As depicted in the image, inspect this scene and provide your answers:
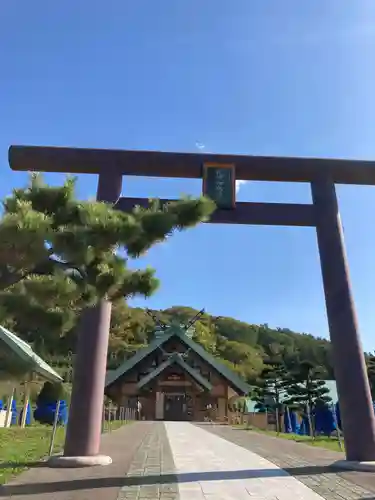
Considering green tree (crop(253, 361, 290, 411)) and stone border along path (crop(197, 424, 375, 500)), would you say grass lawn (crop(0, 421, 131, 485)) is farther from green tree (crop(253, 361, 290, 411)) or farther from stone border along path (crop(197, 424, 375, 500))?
green tree (crop(253, 361, 290, 411))

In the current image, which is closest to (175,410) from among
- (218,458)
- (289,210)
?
(218,458)

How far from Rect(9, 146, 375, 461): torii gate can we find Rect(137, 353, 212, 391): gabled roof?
878 inches

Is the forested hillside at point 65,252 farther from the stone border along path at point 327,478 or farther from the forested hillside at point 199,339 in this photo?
the stone border along path at point 327,478

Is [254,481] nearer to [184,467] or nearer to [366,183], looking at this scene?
[184,467]

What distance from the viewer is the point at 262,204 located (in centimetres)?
803

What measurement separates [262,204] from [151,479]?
195 inches

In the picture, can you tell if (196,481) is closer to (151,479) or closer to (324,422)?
(151,479)

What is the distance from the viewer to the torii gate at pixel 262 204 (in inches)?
264

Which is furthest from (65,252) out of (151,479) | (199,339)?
(199,339)

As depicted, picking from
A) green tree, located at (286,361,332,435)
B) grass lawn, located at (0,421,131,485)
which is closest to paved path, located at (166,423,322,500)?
grass lawn, located at (0,421,131,485)

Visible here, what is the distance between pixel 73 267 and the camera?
528cm

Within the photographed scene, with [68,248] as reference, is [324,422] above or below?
below

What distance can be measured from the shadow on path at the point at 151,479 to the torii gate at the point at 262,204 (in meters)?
0.97

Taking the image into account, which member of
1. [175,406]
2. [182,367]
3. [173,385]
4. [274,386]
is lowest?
[175,406]
